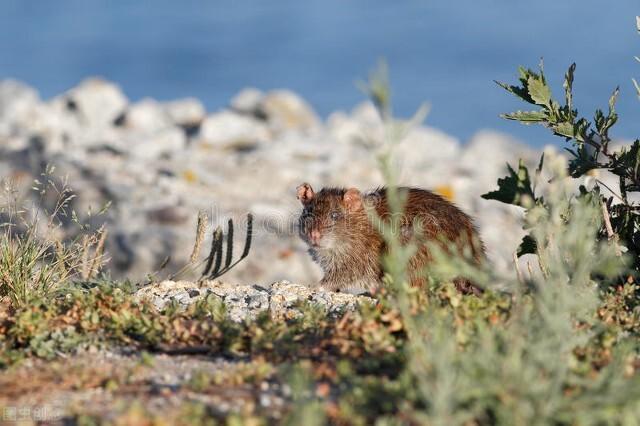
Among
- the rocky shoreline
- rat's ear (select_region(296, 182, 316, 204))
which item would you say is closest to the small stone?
the rocky shoreline

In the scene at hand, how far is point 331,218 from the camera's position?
8.20 m

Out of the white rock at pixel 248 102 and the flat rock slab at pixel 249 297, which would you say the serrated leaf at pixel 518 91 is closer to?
the flat rock slab at pixel 249 297

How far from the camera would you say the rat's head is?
809 centimetres

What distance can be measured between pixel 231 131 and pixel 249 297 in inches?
546

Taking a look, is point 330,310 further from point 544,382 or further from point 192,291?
point 544,382

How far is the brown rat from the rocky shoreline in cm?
113

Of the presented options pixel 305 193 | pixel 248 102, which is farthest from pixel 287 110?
pixel 305 193

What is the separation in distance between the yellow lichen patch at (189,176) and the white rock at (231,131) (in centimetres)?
302

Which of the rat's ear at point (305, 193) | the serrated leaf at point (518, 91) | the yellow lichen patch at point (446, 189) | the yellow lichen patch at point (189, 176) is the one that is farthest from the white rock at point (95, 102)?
the serrated leaf at point (518, 91)

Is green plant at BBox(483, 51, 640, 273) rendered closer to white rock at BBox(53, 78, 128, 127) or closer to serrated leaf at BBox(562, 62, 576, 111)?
serrated leaf at BBox(562, 62, 576, 111)

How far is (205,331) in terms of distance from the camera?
476 cm

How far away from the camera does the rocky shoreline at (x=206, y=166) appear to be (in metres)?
12.8

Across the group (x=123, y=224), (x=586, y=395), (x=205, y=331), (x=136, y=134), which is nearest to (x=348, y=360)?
(x=205, y=331)

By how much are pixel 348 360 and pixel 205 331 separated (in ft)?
3.21
